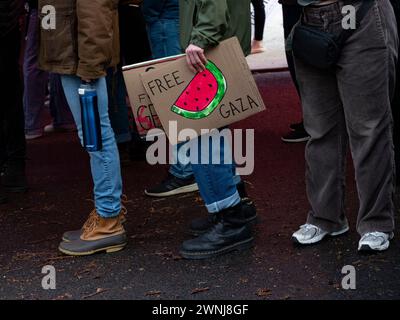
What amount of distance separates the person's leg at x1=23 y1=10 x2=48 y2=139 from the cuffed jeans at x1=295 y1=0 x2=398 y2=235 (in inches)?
127

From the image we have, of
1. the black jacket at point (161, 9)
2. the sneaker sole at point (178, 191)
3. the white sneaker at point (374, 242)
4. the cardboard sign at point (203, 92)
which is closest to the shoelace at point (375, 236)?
the white sneaker at point (374, 242)

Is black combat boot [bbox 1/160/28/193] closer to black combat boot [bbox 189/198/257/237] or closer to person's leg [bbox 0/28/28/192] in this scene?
person's leg [bbox 0/28/28/192]

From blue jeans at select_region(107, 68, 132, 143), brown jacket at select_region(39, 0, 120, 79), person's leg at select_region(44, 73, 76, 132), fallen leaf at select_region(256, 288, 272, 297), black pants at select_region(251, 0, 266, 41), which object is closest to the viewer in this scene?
fallen leaf at select_region(256, 288, 272, 297)

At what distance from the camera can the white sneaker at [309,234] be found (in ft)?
15.2

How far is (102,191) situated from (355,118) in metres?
1.33

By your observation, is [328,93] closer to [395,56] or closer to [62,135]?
[395,56]

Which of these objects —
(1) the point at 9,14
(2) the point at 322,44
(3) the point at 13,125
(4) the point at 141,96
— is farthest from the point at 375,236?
(3) the point at 13,125

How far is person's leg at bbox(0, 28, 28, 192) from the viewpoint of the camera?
18.7 ft

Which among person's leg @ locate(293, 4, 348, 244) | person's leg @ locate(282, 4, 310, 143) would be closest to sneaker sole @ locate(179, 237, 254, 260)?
person's leg @ locate(293, 4, 348, 244)

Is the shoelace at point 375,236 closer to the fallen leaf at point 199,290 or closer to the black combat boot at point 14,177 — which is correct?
the fallen leaf at point 199,290

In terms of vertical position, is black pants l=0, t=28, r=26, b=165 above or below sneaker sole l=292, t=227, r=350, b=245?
above

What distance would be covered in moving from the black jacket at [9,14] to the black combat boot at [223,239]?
1.77 meters

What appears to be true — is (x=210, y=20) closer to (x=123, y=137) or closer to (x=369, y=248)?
(x=369, y=248)

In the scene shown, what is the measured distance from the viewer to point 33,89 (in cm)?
731
